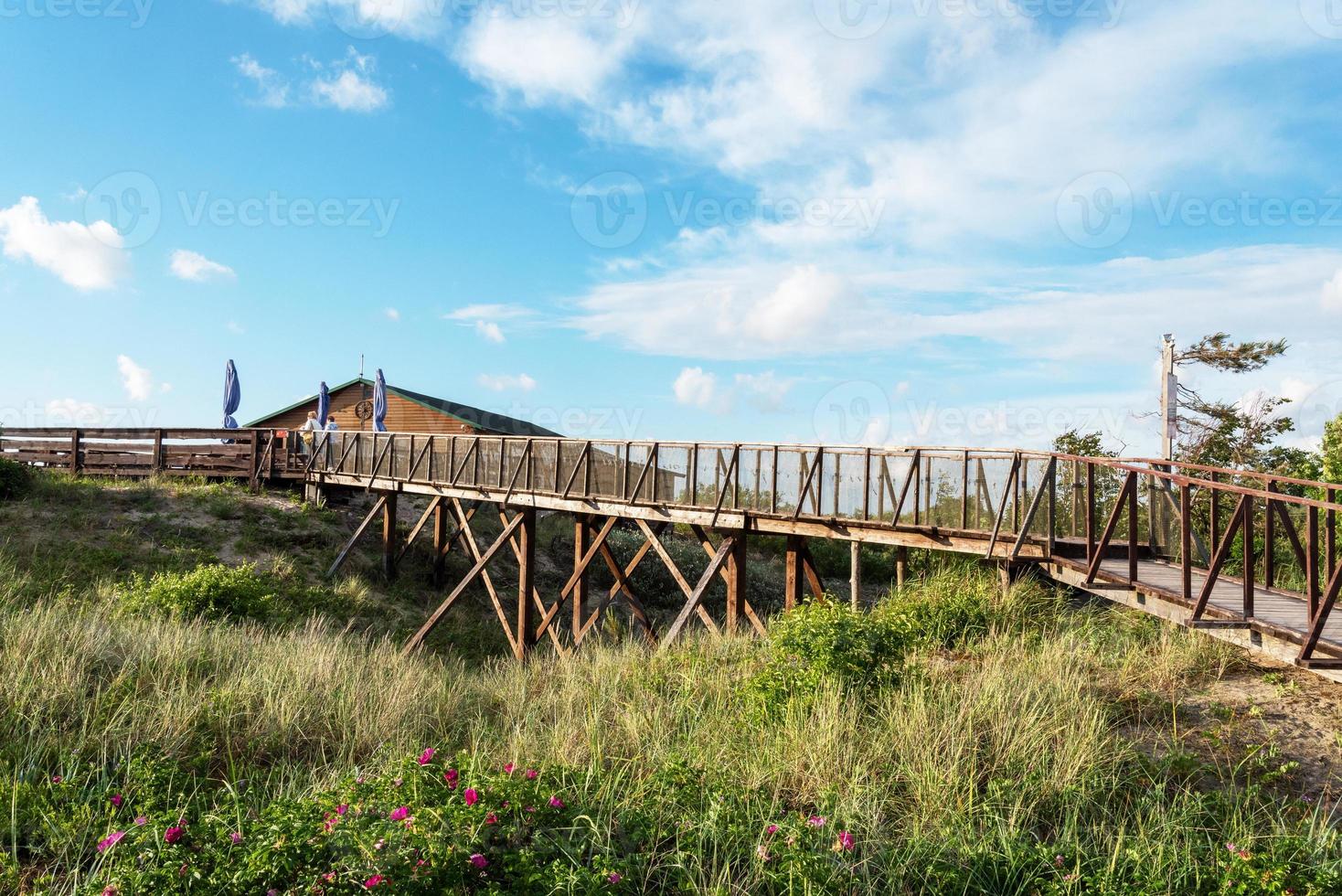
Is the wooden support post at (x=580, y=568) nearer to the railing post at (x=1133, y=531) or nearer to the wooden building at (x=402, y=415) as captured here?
the railing post at (x=1133, y=531)

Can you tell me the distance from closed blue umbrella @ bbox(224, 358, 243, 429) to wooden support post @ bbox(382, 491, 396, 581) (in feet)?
31.7

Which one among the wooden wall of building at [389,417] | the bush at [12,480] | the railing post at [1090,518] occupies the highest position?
the wooden wall of building at [389,417]

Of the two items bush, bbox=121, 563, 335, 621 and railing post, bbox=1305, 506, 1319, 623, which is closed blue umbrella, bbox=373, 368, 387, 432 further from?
railing post, bbox=1305, 506, 1319, 623

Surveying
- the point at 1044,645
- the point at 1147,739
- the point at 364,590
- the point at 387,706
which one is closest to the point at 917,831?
the point at 1147,739

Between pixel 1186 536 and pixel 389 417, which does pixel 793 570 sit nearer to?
pixel 1186 536

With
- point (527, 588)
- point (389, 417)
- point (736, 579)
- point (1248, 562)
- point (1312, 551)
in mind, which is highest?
point (389, 417)

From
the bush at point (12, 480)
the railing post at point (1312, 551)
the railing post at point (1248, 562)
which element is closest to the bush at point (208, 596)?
the bush at point (12, 480)

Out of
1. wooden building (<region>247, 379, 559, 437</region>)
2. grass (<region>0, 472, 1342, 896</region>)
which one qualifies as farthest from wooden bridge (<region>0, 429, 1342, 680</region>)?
wooden building (<region>247, 379, 559, 437</region>)

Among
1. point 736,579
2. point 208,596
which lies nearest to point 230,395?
point 208,596

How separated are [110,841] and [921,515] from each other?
9626mm

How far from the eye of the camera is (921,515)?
37.4 feet

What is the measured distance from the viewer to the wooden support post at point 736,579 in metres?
12.8

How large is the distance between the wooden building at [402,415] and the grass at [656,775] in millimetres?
21920

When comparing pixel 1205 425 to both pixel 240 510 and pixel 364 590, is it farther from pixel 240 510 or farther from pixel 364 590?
pixel 240 510
